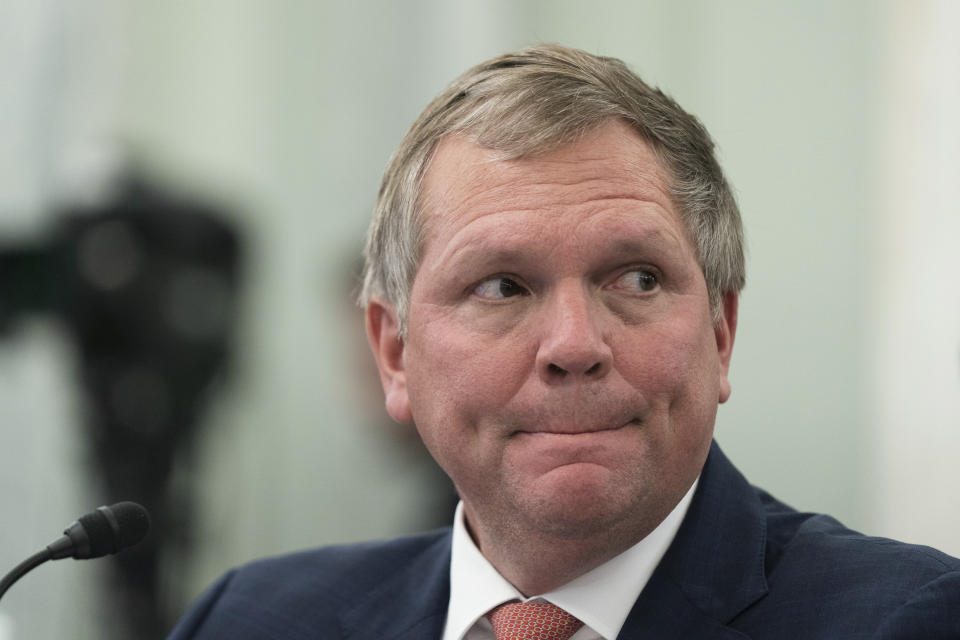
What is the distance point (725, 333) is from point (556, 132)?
1.39ft

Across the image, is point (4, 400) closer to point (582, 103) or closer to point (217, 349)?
point (217, 349)

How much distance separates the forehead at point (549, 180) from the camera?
70.7 inches

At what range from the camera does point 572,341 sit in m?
1.67

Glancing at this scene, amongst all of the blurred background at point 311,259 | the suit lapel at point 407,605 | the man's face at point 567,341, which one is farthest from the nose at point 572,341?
the blurred background at point 311,259

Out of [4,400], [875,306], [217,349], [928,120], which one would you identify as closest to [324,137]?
[217,349]

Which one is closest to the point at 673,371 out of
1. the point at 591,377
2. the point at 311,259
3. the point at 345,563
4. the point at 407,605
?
the point at 591,377

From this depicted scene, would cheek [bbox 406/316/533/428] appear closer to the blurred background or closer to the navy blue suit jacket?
the navy blue suit jacket

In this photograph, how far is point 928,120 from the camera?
115 inches

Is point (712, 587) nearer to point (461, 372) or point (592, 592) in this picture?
point (592, 592)

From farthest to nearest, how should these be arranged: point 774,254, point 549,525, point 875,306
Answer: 1. point 774,254
2. point 875,306
3. point 549,525

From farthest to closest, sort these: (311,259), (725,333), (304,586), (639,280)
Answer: (311,259) → (304,586) → (725,333) → (639,280)

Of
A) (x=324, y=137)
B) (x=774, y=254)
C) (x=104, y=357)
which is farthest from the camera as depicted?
(x=324, y=137)

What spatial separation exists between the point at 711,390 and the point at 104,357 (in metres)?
3.55

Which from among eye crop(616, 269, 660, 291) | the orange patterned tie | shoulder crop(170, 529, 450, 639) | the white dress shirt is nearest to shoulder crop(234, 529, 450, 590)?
shoulder crop(170, 529, 450, 639)
